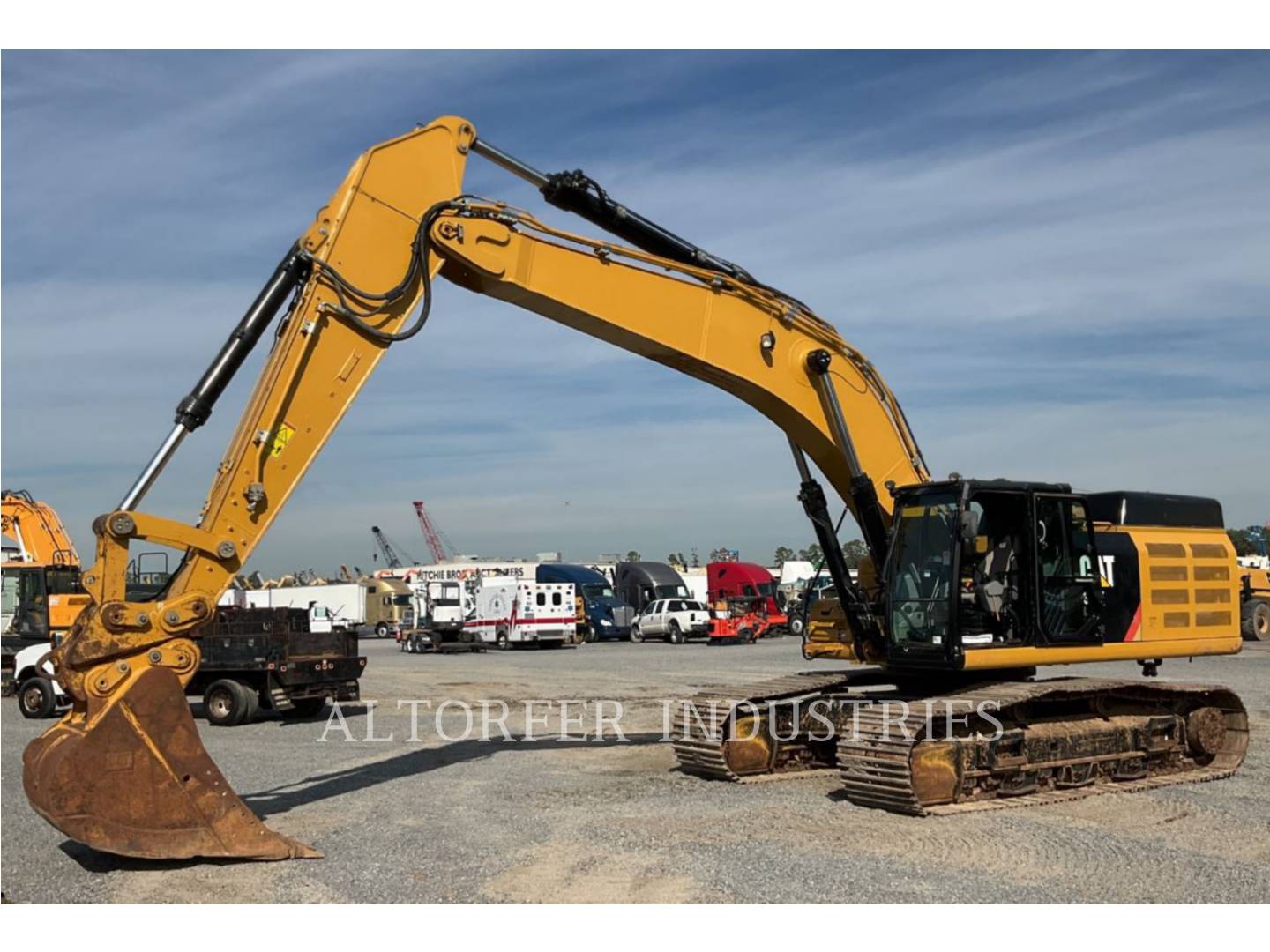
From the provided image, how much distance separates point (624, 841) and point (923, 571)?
13.2 feet

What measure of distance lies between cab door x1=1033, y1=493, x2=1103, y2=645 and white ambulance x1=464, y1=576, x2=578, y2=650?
32.6 m

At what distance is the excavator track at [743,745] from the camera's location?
1295cm

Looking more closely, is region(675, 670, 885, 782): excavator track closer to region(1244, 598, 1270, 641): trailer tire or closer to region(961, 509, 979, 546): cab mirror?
region(961, 509, 979, 546): cab mirror

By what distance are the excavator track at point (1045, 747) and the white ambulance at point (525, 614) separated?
3167 cm

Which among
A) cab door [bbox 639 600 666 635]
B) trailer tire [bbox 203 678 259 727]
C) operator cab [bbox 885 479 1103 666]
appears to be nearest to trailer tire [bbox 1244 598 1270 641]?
cab door [bbox 639 600 666 635]

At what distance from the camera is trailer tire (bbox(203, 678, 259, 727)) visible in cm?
1933

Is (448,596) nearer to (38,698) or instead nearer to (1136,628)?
(38,698)

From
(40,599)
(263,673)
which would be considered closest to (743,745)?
(263,673)

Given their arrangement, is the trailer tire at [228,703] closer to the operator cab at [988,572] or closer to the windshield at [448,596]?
the operator cab at [988,572]

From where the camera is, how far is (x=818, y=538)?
1338cm

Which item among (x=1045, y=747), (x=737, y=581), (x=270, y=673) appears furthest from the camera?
(x=737, y=581)

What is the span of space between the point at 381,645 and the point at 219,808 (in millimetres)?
44712

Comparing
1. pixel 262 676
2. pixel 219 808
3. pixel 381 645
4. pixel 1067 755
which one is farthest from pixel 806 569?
pixel 219 808

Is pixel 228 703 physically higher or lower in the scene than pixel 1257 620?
lower
